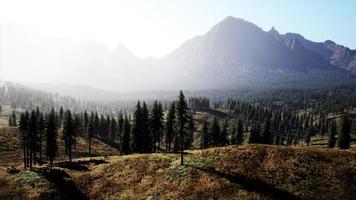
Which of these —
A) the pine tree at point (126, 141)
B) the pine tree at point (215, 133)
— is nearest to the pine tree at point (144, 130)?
the pine tree at point (126, 141)

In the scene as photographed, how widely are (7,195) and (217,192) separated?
35.2 meters

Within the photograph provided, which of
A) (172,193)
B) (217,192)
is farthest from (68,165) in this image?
(217,192)

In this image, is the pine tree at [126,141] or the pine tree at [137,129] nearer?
the pine tree at [137,129]

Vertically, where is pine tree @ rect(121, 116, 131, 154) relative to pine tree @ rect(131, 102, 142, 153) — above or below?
below

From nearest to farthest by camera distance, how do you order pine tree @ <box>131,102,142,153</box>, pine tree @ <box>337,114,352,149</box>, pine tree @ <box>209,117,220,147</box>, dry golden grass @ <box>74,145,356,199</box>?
dry golden grass @ <box>74,145,356,199</box>, pine tree @ <box>131,102,142,153</box>, pine tree @ <box>209,117,220,147</box>, pine tree @ <box>337,114,352,149</box>

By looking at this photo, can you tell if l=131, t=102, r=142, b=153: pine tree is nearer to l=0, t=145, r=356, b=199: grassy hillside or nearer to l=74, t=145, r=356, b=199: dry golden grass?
l=0, t=145, r=356, b=199: grassy hillside

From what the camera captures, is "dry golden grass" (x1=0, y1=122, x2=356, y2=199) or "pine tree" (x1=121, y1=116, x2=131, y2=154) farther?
"pine tree" (x1=121, y1=116, x2=131, y2=154)

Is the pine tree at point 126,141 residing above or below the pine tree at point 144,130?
below

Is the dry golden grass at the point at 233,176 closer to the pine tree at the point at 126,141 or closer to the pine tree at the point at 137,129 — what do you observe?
the pine tree at the point at 137,129

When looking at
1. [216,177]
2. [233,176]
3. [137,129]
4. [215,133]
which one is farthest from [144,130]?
[233,176]

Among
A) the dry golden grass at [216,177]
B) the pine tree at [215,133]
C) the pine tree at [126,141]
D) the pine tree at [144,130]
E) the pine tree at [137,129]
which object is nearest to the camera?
the dry golden grass at [216,177]

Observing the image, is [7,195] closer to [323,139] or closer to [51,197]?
[51,197]

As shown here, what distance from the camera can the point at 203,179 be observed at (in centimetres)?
5294

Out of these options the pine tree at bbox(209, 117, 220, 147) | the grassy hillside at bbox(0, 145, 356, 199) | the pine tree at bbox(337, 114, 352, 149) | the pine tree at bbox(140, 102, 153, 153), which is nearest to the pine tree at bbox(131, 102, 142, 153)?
the pine tree at bbox(140, 102, 153, 153)
